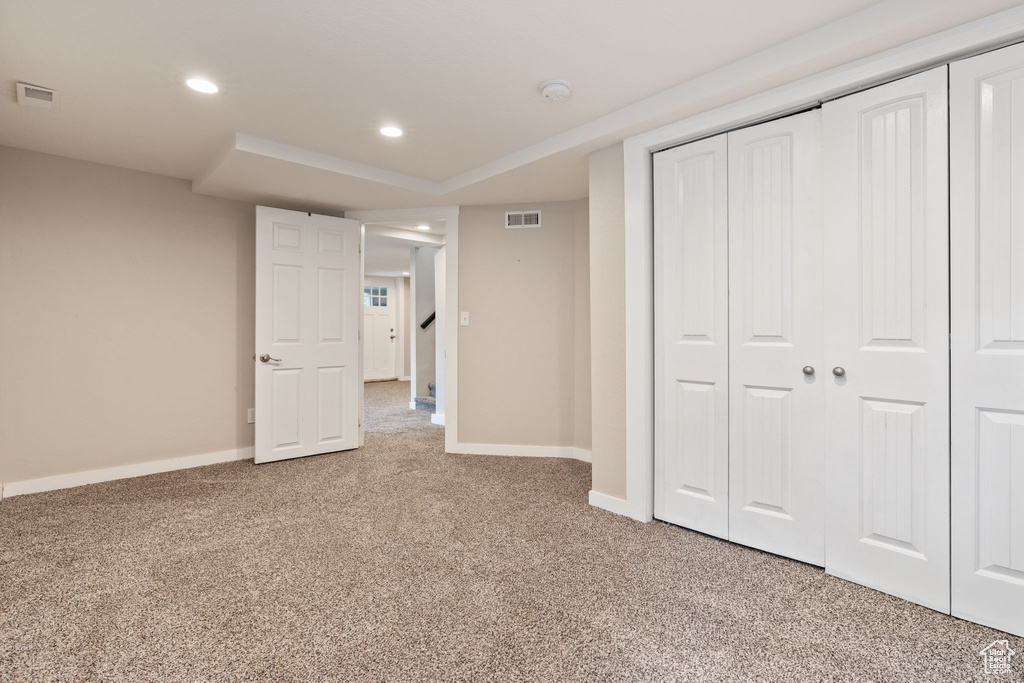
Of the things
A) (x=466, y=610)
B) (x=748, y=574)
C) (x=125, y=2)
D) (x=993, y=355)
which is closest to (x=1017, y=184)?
(x=993, y=355)

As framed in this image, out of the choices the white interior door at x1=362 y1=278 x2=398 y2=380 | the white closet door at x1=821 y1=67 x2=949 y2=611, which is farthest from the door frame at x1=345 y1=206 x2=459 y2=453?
the white interior door at x1=362 y1=278 x2=398 y2=380

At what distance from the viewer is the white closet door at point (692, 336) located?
2445 mm

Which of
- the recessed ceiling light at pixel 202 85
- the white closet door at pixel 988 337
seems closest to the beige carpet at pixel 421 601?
the white closet door at pixel 988 337

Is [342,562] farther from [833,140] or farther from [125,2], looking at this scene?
[833,140]

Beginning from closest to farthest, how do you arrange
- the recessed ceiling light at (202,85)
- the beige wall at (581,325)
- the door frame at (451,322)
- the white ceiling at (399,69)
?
the white ceiling at (399,69), the recessed ceiling light at (202,85), the beige wall at (581,325), the door frame at (451,322)

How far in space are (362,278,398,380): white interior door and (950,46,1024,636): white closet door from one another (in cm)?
906

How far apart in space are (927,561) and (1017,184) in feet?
4.50

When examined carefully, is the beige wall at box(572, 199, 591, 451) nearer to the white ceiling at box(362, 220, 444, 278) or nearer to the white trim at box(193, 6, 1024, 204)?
the white trim at box(193, 6, 1024, 204)

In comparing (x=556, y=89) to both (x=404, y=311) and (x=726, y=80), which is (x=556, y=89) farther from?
(x=404, y=311)

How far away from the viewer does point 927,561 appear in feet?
6.05

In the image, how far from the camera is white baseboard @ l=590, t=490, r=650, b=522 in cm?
271

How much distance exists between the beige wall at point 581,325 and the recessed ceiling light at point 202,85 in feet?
8.36

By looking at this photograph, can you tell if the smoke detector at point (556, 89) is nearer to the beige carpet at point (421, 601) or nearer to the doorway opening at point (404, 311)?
the doorway opening at point (404, 311)

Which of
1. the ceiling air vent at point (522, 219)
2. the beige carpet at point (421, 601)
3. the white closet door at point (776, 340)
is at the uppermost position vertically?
the ceiling air vent at point (522, 219)
